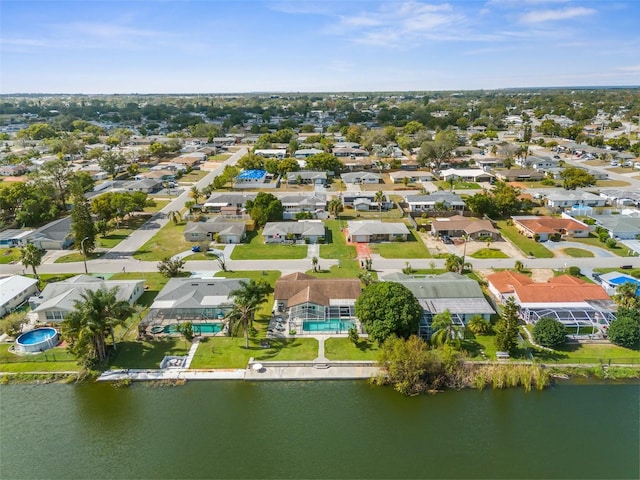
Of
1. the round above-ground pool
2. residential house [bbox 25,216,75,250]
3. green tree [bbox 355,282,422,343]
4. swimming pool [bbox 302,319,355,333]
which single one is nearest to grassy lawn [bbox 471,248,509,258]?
green tree [bbox 355,282,422,343]

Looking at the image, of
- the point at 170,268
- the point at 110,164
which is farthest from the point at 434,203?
the point at 110,164

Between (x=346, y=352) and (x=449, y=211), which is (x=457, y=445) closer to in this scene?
(x=346, y=352)

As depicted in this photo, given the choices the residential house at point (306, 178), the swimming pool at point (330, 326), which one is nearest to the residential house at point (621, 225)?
the swimming pool at point (330, 326)

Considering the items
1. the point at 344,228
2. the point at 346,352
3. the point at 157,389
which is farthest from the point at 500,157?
the point at 157,389

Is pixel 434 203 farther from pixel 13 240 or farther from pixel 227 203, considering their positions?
pixel 13 240

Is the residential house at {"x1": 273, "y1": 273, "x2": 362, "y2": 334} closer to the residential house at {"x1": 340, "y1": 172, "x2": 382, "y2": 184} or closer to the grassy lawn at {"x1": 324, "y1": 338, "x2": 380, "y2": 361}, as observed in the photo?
the grassy lawn at {"x1": 324, "y1": 338, "x2": 380, "y2": 361}

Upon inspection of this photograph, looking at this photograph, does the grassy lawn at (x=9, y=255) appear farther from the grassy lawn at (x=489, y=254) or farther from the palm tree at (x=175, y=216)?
the grassy lawn at (x=489, y=254)
